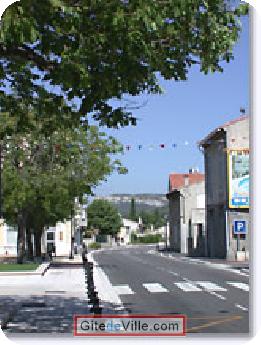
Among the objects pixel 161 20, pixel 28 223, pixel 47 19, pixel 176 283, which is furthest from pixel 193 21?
pixel 28 223

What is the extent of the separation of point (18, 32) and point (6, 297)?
12747 millimetres

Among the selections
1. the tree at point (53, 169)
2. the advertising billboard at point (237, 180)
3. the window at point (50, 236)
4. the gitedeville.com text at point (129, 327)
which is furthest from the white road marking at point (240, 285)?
the window at point (50, 236)

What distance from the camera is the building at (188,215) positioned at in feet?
233

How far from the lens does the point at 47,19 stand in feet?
29.9

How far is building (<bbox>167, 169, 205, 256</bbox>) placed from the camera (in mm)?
71062

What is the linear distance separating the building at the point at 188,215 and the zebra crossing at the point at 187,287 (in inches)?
1529

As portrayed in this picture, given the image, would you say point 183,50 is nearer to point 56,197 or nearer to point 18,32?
point 18,32

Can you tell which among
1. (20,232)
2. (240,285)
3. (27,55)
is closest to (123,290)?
(240,285)

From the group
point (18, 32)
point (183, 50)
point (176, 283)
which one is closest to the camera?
point (18, 32)

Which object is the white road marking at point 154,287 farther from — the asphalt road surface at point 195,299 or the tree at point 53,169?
the tree at point 53,169

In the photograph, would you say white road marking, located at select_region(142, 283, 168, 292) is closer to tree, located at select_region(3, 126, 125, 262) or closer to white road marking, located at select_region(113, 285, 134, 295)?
white road marking, located at select_region(113, 285, 134, 295)

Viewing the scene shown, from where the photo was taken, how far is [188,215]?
8194 cm

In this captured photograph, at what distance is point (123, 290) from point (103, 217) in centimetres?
9688

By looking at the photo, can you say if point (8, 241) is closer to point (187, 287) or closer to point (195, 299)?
point (187, 287)
